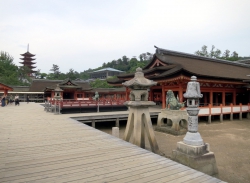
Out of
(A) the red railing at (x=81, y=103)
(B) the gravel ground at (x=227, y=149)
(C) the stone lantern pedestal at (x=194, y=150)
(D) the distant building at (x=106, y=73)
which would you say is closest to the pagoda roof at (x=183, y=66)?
(A) the red railing at (x=81, y=103)

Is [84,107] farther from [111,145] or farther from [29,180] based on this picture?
[29,180]

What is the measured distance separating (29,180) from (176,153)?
4067mm

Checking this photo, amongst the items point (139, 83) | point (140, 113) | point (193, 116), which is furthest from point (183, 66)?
point (193, 116)

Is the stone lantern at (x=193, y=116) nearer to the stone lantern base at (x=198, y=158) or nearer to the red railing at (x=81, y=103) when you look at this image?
the stone lantern base at (x=198, y=158)

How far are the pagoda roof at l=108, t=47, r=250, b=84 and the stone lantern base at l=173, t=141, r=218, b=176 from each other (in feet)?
29.7

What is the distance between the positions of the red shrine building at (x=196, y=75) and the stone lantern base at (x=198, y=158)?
905cm

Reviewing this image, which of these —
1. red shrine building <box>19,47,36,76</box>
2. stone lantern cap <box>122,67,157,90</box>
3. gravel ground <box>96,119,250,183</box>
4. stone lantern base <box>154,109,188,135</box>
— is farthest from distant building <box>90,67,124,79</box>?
stone lantern cap <box>122,67,157,90</box>

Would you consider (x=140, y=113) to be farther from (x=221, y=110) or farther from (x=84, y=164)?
(x=221, y=110)

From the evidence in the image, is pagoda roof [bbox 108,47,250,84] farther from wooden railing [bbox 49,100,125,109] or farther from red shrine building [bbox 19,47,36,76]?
red shrine building [bbox 19,47,36,76]

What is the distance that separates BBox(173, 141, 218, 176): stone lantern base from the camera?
16.1ft

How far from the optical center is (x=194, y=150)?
5.04m

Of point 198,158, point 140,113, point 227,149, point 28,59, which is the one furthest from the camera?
point 28,59

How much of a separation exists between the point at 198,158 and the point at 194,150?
22 cm

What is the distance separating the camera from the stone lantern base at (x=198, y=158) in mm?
Result: 4914
